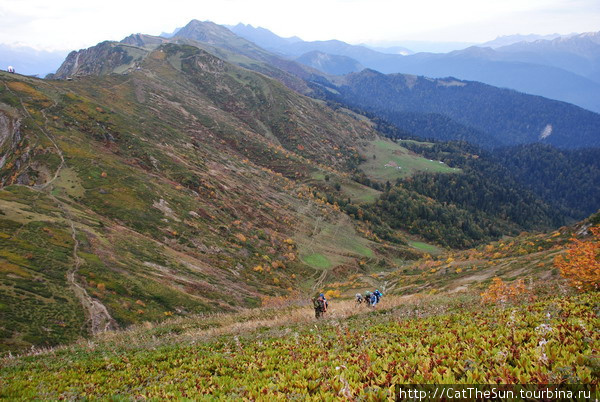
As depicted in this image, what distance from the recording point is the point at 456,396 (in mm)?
4973

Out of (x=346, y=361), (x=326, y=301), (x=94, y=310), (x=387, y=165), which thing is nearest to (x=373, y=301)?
(x=326, y=301)

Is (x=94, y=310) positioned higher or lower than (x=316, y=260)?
higher

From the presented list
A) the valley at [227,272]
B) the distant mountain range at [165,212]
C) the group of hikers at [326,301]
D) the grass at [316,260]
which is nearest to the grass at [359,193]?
the distant mountain range at [165,212]

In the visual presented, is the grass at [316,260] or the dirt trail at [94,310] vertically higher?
the dirt trail at [94,310]

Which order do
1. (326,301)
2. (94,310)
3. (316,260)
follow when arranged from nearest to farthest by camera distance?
(326,301) < (94,310) < (316,260)

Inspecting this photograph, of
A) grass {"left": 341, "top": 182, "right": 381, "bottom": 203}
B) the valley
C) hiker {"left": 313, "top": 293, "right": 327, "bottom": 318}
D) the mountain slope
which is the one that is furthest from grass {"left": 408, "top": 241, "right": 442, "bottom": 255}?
hiker {"left": 313, "top": 293, "right": 327, "bottom": 318}

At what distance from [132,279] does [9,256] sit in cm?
1066

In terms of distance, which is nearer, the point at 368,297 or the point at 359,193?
the point at 368,297

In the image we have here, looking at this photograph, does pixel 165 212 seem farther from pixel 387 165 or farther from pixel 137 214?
pixel 387 165

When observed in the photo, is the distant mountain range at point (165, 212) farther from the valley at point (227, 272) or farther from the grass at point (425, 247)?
the grass at point (425, 247)

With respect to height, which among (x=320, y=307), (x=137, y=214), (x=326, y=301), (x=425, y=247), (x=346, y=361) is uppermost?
(x=346, y=361)

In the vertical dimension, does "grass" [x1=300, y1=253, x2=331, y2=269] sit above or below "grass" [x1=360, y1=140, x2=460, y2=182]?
below

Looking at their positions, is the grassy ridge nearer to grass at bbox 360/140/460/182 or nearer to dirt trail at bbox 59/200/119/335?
dirt trail at bbox 59/200/119/335

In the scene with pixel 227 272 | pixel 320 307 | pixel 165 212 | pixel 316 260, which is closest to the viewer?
pixel 320 307
